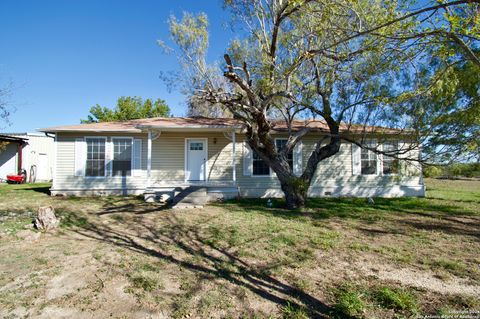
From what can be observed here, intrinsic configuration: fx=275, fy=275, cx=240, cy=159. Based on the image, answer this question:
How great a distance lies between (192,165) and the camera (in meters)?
12.4

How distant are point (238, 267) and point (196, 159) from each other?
8569 mm

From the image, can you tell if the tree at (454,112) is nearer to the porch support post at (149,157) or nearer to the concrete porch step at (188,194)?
the concrete porch step at (188,194)

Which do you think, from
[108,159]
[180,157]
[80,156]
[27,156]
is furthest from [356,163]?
[27,156]

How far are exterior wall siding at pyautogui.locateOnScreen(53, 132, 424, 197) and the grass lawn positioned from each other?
14.1 ft

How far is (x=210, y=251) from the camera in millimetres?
4922

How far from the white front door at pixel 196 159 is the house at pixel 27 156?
12.7 meters

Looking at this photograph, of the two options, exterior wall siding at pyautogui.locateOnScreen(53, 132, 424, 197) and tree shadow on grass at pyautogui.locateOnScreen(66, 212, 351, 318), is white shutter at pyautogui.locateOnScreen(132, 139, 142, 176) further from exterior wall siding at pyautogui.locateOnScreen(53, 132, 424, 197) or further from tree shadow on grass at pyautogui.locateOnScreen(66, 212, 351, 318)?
tree shadow on grass at pyautogui.locateOnScreen(66, 212, 351, 318)

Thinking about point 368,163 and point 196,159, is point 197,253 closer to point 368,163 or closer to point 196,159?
point 196,159

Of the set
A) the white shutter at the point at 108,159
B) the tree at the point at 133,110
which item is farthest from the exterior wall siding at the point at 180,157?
the tree at the point at 133,110

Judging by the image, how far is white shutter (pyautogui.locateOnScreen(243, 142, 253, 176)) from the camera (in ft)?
40.8

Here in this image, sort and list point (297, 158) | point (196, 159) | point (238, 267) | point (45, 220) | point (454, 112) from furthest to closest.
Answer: point (297, 158) → point (196, 159) → point (454, 112) → point (45, 220) → point (238, 267)

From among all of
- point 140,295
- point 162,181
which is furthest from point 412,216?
point 162,181

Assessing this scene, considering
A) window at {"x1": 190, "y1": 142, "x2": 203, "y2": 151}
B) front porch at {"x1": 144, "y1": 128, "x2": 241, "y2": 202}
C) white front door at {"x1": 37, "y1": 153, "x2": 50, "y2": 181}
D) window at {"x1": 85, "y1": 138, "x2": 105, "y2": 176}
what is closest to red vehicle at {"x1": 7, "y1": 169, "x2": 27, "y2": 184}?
white front door at {"x1": 37, "y1": 153, "x2": 50, "y2": 181}

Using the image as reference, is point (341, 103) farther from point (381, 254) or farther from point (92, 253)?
point (92, 253)
